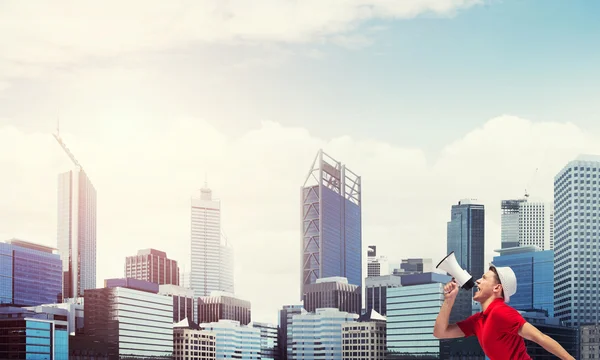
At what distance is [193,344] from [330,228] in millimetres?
56547

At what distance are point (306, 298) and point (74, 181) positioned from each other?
62971 millimetres

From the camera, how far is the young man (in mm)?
4215

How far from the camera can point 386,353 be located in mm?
123938

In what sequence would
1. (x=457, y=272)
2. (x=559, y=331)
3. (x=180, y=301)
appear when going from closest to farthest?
(x=457, y=272)
(x=559, y=331)
(x=180, y=301)

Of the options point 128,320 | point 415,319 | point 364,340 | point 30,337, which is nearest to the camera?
point 30,337

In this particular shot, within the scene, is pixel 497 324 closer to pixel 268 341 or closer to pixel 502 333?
pixel 502 333

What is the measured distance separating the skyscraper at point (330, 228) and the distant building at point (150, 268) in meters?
30.4

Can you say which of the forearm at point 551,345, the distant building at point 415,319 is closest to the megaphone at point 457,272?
the forearm at point 551,345

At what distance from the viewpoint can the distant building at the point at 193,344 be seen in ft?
432

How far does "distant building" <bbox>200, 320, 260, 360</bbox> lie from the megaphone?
432ft

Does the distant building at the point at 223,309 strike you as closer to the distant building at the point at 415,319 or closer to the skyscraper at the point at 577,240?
the distant building at the point at 415,319

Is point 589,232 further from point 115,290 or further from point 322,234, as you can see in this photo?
point 115,290

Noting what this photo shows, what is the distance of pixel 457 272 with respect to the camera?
4352 mm

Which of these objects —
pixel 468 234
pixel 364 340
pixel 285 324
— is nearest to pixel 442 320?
pixel 364 340
